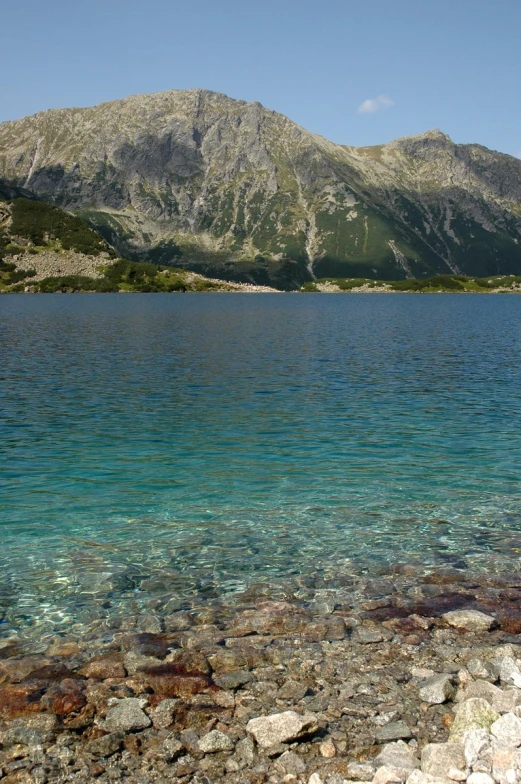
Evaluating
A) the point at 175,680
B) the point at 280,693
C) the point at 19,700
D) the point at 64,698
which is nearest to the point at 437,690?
the point at 280,693

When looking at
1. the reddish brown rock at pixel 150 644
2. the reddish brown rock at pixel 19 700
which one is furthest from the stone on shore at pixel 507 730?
the reddish brown rock at pixel 19 700

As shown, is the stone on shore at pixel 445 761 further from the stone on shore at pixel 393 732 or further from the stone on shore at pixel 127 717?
the stone on shore at pixel 127 717

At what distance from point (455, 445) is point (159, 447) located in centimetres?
1672

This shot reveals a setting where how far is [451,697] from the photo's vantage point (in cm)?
1300

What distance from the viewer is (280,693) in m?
13.3

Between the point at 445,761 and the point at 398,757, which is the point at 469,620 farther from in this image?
the point at 445,761

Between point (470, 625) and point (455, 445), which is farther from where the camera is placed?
point (455, 445)

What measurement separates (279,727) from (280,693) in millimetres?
1576

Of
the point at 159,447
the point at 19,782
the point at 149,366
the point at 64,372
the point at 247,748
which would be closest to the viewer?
the point at 19,782

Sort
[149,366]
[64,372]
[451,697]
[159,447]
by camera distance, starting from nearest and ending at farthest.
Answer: [451,697]
[159,447]
[64,372]
[149,366]

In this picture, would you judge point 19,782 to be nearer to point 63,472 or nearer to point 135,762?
point 135,762

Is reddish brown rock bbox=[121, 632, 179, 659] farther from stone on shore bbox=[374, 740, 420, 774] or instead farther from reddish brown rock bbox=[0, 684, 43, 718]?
stone on shore bbox=[374, 740, 420, 774]

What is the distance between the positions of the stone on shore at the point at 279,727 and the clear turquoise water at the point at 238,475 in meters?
7.16

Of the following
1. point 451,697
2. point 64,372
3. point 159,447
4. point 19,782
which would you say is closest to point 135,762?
point 19,782
